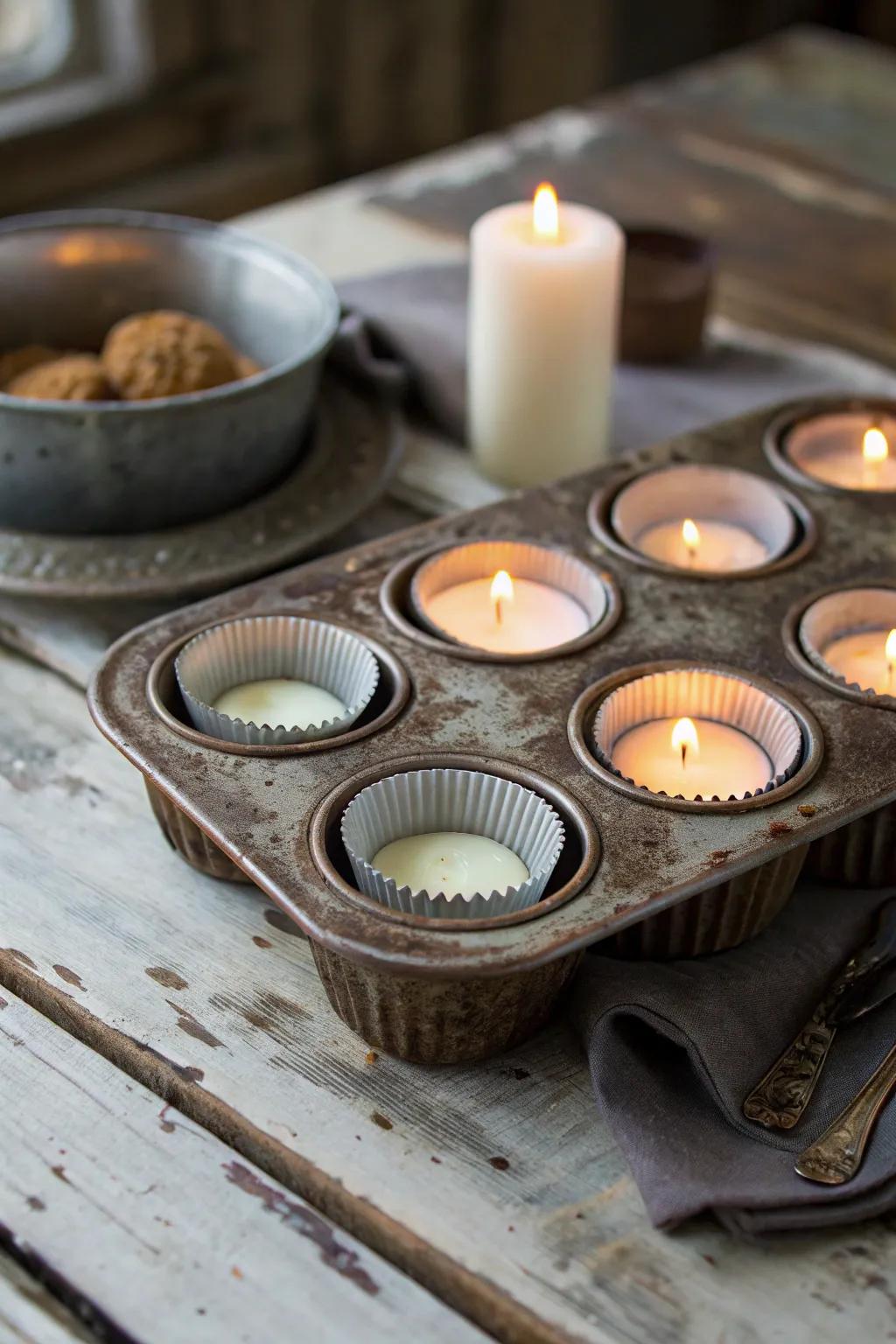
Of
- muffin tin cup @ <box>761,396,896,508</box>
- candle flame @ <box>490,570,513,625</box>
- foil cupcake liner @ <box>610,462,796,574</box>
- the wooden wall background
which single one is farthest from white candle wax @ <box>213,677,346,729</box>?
the wooden wall background

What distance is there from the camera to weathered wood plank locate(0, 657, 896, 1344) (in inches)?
22.9

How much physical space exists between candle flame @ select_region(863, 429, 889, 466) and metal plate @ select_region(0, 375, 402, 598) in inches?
12.0

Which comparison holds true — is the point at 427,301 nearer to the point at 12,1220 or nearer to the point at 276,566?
the point at 276,566

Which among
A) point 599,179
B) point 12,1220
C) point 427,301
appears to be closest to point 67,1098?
point 12,1220

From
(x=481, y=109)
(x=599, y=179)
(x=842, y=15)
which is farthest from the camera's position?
(x=842, y=15)

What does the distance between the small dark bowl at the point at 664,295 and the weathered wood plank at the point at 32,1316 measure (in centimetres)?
83

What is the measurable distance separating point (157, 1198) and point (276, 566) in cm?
42

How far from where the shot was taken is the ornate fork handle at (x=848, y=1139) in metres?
0.62

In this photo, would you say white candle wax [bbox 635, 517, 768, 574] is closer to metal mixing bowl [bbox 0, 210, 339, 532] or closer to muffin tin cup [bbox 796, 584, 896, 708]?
muffin tin cup [bbox 796, 584, 896, 708]

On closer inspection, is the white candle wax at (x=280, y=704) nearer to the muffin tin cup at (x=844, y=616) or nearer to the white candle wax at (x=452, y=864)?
the white candle wax at (x=452, y=864)

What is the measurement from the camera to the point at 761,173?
1.53 metres

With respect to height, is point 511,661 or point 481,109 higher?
point 511,661

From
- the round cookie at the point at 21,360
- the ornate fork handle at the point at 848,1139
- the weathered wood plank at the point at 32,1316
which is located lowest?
the weathered wood plank at the point at 32,1316

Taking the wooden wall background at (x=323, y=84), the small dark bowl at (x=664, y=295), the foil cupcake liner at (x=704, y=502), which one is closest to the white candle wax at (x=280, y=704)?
the foil cupcake liner at (x=704, y=502)
